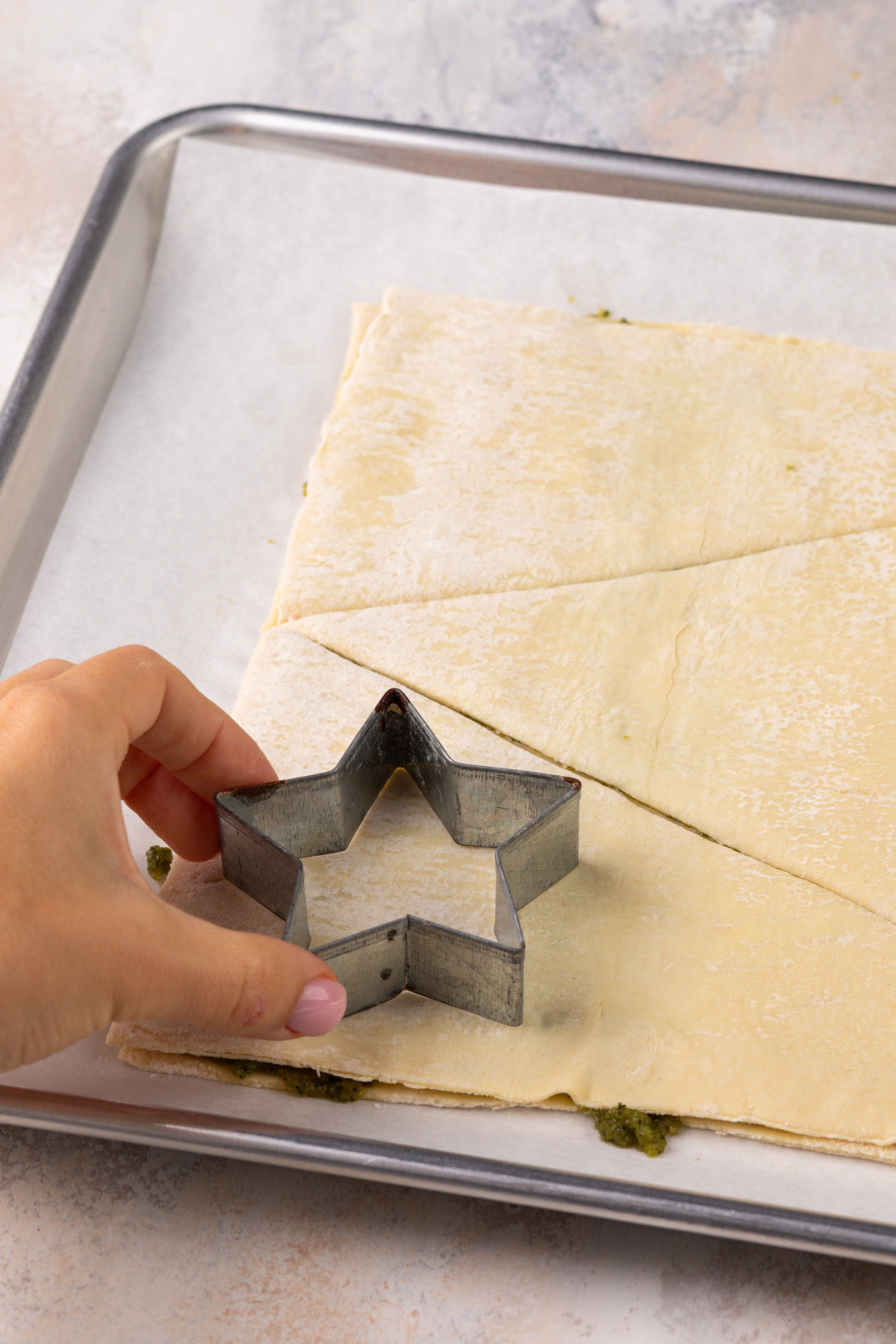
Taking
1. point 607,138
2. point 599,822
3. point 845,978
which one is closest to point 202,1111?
point 599,822

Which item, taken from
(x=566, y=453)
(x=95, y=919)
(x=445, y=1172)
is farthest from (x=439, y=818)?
(x=566, y=453)

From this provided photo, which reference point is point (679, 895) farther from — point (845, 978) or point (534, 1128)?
point (534, 1128)

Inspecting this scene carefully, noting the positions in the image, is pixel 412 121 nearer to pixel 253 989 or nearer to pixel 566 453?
pixel 566 453

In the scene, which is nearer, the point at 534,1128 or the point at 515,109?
the point at 534,1128

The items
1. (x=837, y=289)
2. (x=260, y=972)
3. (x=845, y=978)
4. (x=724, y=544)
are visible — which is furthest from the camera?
(x=837, y=289)

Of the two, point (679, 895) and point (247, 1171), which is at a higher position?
point (679, 895)

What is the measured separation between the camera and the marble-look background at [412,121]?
1443 millimetres

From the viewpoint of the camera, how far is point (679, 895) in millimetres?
1556

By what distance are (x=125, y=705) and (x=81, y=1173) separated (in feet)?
2.10

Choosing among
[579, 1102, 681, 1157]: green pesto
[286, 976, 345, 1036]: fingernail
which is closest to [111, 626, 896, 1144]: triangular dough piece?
[579, 1102, 681, 1157]: green pesto

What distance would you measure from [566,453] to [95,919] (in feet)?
3.87

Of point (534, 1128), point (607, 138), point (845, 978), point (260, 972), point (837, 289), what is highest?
point (607, 138)

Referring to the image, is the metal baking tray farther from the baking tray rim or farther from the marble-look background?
the marble-look background

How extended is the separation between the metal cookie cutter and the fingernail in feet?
0.23
